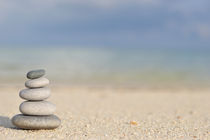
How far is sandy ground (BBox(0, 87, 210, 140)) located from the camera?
244 inches

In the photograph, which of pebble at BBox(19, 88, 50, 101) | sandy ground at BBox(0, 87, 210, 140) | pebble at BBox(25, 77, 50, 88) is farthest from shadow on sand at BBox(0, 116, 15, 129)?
pebble at BBox(25, 77, 50, 88)

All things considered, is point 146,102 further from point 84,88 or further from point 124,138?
point 124,138

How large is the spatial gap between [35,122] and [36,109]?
0.26m

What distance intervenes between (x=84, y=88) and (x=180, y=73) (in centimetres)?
920

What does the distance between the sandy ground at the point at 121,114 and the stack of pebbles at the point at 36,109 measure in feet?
0.56

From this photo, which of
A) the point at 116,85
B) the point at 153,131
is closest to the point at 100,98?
the point at 116,85

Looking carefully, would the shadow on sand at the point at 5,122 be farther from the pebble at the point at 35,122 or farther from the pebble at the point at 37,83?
the pebble at the point at 37,83

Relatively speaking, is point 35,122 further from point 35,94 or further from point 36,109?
point 35,94

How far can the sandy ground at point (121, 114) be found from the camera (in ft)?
20.4

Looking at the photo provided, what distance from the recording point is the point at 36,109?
6266 millimetres

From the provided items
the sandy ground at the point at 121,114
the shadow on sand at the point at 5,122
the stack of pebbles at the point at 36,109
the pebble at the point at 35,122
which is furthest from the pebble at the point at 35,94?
the shadow on sand at the point at 5,122

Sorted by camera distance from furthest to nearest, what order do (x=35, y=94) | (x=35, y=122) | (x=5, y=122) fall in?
(x=5, y=122) < (x=35, y=94) < (x=35, y=122)

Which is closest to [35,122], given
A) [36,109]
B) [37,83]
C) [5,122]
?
[36,109]

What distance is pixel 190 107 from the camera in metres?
11.0
